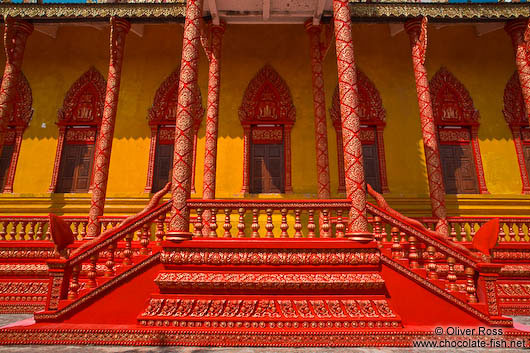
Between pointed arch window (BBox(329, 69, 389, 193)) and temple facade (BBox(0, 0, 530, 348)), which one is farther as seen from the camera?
pointed arch window (BBox(329, 69, 389, 193))

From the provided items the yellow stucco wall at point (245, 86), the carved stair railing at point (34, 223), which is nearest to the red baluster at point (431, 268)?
the yellow stucco wall at point (245, 86)

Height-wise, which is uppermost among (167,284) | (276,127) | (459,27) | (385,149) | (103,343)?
(459,27)

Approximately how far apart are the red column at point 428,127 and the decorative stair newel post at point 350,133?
129 inches

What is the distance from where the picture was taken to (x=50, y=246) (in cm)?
629

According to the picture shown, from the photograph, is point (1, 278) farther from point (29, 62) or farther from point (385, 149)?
point (385, 149)

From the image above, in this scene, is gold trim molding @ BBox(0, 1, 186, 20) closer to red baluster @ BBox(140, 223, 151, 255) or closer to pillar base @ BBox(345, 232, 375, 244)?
red baluster @ BBox(140, 223, 151, 255)

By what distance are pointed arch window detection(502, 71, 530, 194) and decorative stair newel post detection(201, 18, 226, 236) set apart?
26.7ft

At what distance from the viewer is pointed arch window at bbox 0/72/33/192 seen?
8.67 m

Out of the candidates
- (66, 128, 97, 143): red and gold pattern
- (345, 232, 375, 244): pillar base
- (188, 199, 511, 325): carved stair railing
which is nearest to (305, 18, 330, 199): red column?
(188, 199, 511, 325): carved stair railing

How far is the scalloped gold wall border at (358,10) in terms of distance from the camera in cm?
749

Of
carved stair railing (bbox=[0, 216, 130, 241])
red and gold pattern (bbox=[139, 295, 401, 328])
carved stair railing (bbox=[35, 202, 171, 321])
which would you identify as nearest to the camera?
red and gold pattern (bbox=[139, 295, 401, 328])

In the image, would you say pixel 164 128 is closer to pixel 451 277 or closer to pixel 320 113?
pixel 320 113

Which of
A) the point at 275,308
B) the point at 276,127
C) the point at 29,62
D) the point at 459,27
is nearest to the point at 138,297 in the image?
the point at 275,308

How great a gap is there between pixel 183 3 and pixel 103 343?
7.20m
